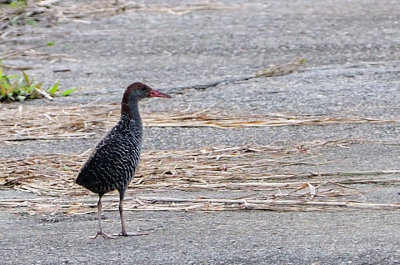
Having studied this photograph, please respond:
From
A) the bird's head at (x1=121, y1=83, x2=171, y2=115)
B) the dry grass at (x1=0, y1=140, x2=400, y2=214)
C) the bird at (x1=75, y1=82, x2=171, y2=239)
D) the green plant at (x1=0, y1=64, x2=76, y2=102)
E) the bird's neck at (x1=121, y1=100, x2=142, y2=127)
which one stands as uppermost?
the bird's head at (x1=121, y1=83, x2=171, y2=115)

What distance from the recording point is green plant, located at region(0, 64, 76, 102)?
30.5 ft

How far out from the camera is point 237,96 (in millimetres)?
8977

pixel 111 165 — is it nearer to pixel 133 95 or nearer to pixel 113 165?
pixel 113 165

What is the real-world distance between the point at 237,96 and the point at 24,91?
2.10 m

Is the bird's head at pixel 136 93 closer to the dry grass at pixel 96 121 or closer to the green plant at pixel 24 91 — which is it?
the dry grass at pixel 96 121

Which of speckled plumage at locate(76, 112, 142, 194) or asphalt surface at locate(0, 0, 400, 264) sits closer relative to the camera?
asphalt surface at locate(0, 0, 400, 264)

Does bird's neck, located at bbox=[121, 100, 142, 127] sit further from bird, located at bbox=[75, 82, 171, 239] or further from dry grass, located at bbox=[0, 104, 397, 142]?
dry grass, located at bbox=[0, 104, 397, 142]

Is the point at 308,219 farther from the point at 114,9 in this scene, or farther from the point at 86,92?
the point at 114,9

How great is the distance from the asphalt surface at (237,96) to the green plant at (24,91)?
0.19 meters

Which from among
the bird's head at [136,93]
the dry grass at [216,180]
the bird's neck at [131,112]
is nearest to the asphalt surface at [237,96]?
the dry grass at [216,180]

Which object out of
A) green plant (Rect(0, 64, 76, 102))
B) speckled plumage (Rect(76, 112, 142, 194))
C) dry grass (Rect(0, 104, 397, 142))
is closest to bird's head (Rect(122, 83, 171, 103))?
speckled plumage (Rect(76, 112, 142, 194))

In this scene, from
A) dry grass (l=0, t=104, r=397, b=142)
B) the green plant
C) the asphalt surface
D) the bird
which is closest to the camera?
the asphalt surface

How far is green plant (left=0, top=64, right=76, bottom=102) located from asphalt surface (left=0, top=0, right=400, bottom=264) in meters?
0.19

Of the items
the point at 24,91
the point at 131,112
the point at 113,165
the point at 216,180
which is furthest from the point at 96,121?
the point at 113,165
